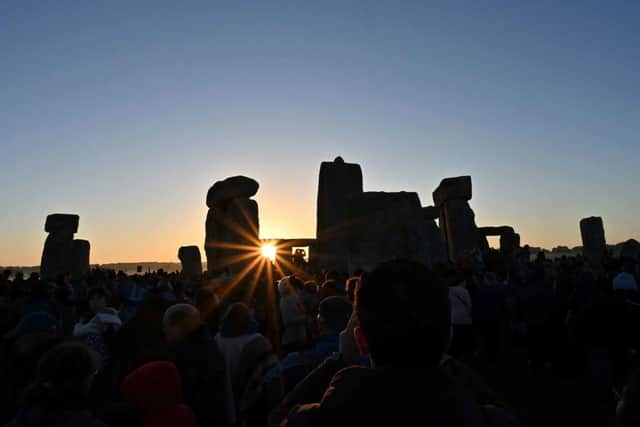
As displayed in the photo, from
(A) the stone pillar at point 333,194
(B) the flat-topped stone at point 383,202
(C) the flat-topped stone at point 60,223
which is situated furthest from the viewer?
(C) the flat-topped stone at point 60,223

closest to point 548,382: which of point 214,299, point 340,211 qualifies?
point 214,299

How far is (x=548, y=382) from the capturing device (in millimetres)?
7004

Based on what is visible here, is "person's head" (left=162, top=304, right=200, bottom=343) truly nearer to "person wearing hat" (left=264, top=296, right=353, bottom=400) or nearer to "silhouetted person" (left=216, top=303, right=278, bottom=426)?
"silhouetted person" (left=216, top=303, right=278, bottom=426)

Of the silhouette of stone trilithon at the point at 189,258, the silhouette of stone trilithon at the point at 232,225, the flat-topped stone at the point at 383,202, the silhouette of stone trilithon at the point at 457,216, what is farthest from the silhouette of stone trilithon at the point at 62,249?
Result: the silhouette of stone trilithon at the point at 457,216

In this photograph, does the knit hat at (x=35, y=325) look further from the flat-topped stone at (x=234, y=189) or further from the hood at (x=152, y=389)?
the flat-topped stone at (x=234, y=189)

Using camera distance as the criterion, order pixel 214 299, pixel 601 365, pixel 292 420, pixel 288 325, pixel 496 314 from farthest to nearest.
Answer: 1. pixel 496 314
2. pixel 288 325
3. pixel 601 365
4. pixel 214 299
5. pixel 292 420

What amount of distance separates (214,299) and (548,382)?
484 centimetres

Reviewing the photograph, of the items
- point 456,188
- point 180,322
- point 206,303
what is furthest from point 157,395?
point 456,188

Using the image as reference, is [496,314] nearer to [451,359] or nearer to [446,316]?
[451,359]

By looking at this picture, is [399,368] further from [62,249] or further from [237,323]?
[62,249]

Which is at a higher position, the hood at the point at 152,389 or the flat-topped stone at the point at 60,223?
the flat-topped stone at the point at 60,223

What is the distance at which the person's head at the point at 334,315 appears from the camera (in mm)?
3219

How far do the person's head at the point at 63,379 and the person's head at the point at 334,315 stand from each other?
4.50 feet

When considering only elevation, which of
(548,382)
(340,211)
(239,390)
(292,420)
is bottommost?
(548,382)
